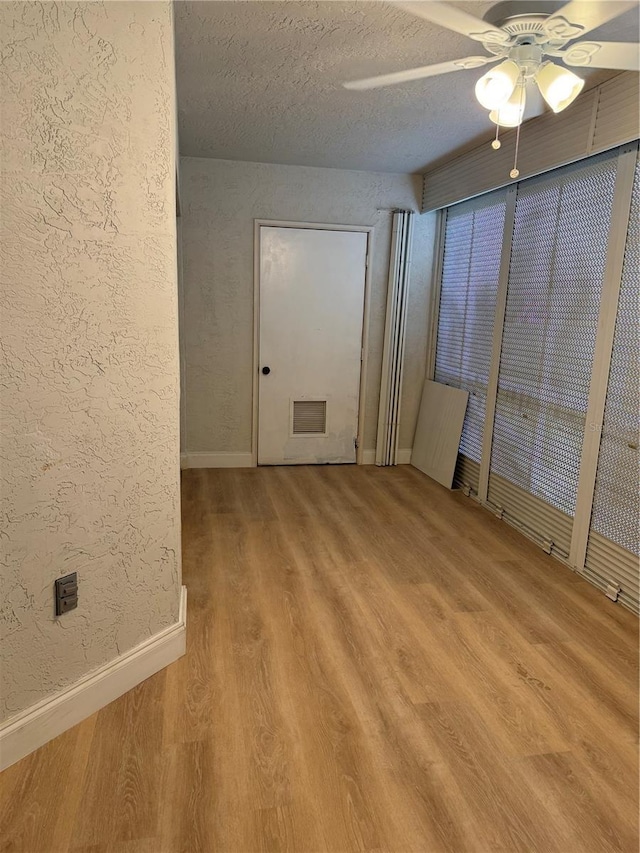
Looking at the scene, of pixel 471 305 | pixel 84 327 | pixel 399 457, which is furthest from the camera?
pixel 399 457

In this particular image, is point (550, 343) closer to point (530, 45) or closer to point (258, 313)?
point (530, 45)

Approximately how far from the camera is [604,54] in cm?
195

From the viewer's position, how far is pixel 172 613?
7.47ft

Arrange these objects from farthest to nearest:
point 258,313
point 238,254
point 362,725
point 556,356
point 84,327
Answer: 1. point 258,313
2. point 238,254
3. point 556,356
4. point 362,725
5. point 84,327

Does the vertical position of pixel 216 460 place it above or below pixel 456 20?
below

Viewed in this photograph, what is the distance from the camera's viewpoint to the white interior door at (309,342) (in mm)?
4781

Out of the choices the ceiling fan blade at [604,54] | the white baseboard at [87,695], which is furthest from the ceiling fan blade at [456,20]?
the white baseboard at [87,695]

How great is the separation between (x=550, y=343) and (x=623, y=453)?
885mm

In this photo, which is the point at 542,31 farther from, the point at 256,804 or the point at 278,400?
the point at 278,400

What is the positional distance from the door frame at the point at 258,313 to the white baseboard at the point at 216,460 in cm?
7

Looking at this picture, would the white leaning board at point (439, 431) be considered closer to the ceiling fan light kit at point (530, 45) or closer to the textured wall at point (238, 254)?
the textured wall at point (238, 254)

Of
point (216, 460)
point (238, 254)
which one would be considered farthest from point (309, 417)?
point (238, 254)

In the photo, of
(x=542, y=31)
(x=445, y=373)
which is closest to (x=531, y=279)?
(x=445, y=373)

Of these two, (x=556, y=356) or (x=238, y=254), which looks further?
(x=238, y=254)
